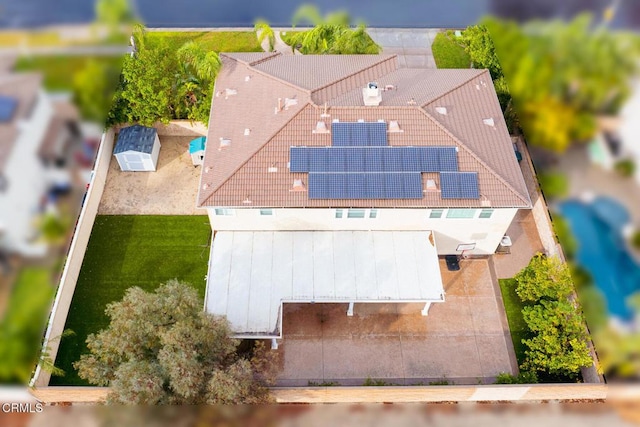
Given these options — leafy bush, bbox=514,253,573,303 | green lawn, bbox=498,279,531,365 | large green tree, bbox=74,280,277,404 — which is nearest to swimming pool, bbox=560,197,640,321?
leafy bush, bbox=514,253,573,303

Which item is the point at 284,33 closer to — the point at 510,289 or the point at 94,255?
the point at 94,255

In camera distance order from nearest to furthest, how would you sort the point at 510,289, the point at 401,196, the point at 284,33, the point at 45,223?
1. the point at 45,223
2. the point at 401,196
3. the point at 510,289
4. the point at 284,33

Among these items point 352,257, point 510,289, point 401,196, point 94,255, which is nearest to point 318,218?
point 352,257

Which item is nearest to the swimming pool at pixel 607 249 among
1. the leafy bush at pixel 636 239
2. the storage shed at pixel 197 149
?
the leafy bush at pixel 636 239

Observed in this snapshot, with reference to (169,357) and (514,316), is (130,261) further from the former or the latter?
(514,316)

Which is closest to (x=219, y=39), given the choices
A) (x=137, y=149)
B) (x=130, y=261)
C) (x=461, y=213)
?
(x=137, y=149)

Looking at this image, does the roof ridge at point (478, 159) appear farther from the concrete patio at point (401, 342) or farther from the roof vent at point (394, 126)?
the concrete patio at point (401, 342)

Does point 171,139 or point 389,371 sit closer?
point 389,371
